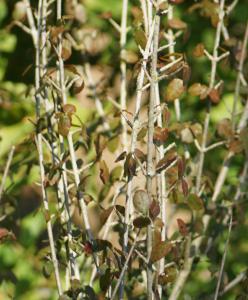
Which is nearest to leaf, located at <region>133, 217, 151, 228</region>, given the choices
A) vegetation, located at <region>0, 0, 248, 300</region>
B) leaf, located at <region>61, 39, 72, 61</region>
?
vegetation, located at <region>0, 0, 248, 300</region>

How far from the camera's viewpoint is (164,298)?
2.40m

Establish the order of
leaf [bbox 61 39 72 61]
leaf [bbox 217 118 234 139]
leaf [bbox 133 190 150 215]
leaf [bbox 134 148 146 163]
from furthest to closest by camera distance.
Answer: leaf [bbox 217 118 234 139], leaf [bbox 61 39 72 61], leaf [bbox 134 148 146 163], leaf [bbox 133 190 150 215]

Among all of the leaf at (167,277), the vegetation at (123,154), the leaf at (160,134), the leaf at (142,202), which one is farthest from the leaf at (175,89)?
the leaf at (167,277)

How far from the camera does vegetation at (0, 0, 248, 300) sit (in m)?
1.77

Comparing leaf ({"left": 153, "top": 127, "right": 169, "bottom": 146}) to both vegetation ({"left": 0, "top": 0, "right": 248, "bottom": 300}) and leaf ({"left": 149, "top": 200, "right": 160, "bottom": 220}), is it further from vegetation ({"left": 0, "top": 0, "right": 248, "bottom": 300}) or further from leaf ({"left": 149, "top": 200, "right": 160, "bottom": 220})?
leaf ({"left": 149, "top": 200, "right": 160, "bottom": 220})

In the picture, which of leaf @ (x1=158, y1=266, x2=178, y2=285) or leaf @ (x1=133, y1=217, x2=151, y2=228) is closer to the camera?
leaf @ (x1=133, y1=217, x2=151, y2=228)

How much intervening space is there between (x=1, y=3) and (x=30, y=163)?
85 centimetres

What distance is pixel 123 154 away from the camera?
171 centimetres

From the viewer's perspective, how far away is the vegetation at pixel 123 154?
1774 millimetres

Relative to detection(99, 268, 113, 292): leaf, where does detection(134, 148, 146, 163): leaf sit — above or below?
above

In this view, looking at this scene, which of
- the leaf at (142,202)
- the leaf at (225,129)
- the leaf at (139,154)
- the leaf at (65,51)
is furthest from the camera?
the leaf at (225,129)

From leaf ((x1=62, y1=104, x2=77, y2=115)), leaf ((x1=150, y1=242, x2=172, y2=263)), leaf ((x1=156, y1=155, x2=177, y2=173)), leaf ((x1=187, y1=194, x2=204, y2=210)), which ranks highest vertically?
Answer: leaf ((x1=62, y1=104, x2=77, y2=115))

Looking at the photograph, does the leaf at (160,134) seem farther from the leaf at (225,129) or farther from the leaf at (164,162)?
the leaf at (225,129)

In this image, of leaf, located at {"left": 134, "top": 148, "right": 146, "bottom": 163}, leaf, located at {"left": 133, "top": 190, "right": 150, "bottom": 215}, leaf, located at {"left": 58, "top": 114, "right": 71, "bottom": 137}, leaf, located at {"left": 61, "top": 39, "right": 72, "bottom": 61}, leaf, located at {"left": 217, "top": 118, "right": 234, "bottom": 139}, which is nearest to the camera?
leaf, located at {"left": 133, "top": 190, "right": 150, "bottom": 215}
